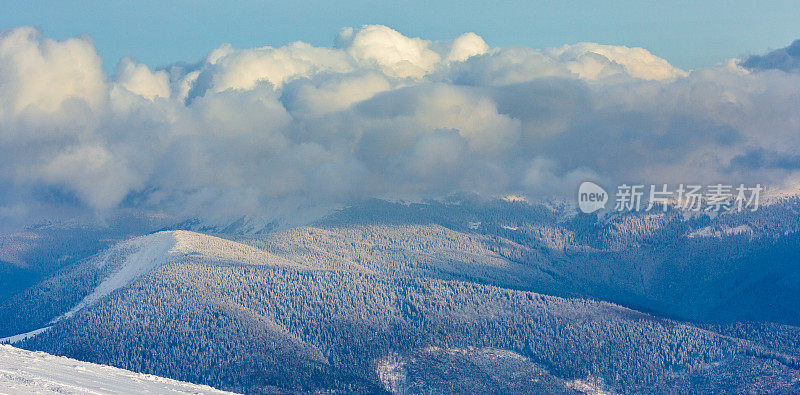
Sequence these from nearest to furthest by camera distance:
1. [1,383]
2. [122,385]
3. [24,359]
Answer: [1,383]
[122,385]
[24,359]

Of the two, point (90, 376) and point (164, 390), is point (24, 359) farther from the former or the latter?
point (164, 390)

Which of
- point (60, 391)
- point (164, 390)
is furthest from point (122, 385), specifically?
point (60, 391)

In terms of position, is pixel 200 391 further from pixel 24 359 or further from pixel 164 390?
pixel 24 359

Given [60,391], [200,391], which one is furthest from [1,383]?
[200,391]

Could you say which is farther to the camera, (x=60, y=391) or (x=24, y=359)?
(x=24, y=359)

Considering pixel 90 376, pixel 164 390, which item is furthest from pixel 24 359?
pixel 164 390

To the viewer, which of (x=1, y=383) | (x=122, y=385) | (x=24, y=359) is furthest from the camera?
(x=24, y=359)
